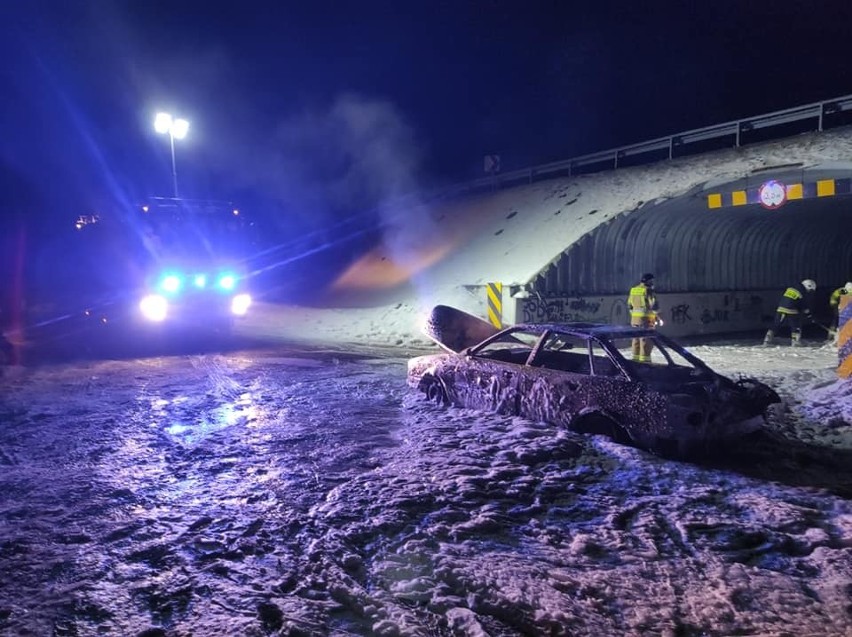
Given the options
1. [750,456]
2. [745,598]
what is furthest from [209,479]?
[750,456]

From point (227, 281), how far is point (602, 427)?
9788 mm

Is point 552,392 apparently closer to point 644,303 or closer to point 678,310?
point 644,303

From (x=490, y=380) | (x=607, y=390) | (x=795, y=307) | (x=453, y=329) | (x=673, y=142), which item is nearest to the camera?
(x=607, y=390)

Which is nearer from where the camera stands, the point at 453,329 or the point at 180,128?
the point at 453,329

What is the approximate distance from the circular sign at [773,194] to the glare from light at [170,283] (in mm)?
12149

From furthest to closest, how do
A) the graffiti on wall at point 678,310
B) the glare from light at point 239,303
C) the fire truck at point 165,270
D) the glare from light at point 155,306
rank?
1. the graffiti on wall at point 678,310
2. the glare from light at point 239,303
3. the fire truck at point 165,270
4. the glare from light at point 155,306

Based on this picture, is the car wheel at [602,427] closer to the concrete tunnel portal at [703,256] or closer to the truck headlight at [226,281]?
the concrete tunnel portal at [703,256]

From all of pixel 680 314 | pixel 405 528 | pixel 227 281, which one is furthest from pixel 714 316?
pixel 405 528

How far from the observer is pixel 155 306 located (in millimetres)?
12297

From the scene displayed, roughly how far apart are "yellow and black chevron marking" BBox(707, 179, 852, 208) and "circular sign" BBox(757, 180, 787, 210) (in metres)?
0.13

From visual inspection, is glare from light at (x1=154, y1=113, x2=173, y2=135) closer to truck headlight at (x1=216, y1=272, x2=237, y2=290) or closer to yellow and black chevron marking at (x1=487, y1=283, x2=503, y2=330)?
truck headlight at (x1=216, y1=272, x2=237, y2=290)

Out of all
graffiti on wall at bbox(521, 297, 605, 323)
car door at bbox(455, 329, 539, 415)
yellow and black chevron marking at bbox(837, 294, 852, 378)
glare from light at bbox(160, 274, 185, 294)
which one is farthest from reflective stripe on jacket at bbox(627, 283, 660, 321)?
glare from light at bbox(160, 274, 185, 294)

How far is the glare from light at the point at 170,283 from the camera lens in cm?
1238

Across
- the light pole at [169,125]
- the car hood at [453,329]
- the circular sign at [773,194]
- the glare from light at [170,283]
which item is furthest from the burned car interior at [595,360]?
the light pole at [169,125]
